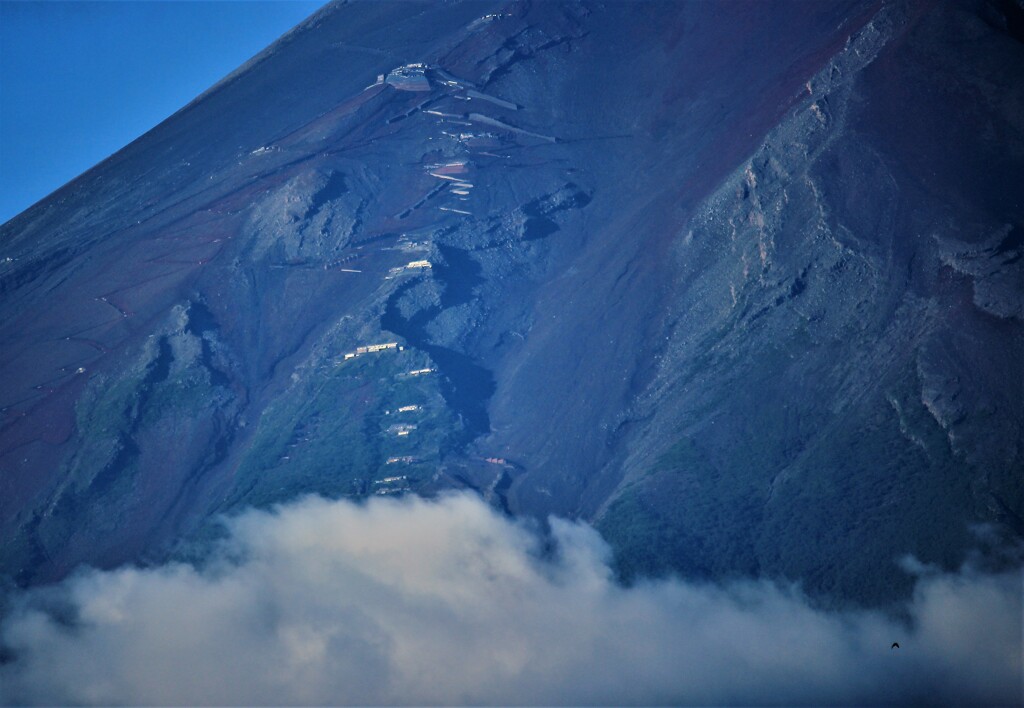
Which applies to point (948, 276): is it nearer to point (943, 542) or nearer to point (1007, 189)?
point (1007, 189)

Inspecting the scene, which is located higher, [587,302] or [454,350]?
[587,302]

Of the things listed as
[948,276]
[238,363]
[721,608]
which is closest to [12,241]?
[238,363]

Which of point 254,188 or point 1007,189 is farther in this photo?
point 254,188

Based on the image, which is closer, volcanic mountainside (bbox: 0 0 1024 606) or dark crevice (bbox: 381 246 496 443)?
volcanic mountainside (bbox: 0 0 1024 606)

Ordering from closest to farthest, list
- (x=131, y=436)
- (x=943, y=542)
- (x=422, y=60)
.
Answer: (x=943, y=542), (x=131, y=436), (x=422, y=60)

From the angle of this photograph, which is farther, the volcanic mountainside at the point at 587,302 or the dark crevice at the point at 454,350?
the dark crevice at the point at 454,350

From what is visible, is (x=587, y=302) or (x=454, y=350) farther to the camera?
(x=454, y=350)

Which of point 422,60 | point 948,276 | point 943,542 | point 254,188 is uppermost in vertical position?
point 422,60

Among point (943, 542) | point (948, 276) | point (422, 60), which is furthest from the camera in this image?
point (422, 60)
